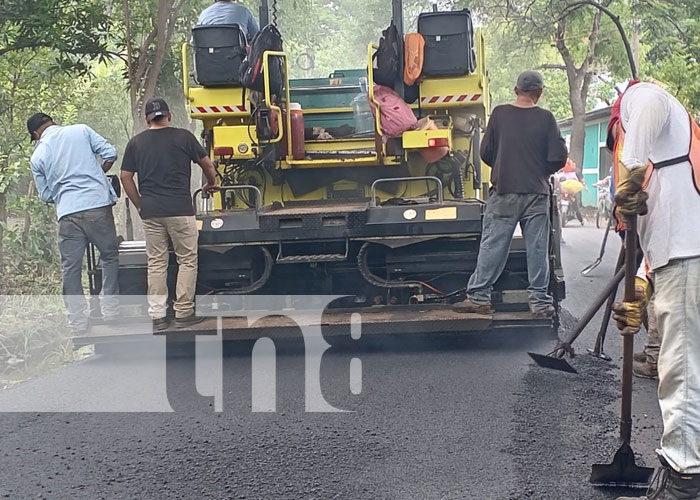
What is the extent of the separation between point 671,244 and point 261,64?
12.7ft

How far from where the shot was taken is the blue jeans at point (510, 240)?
573cm

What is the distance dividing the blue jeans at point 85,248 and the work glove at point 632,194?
14.1ft

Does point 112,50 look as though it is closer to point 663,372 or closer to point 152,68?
point 152,68

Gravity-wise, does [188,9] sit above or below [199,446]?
above

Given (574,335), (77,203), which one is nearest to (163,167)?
(77,203)

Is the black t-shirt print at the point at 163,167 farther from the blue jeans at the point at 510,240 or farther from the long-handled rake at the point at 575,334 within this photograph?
the long-handled rake at the point at 575,334

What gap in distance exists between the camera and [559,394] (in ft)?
15.7

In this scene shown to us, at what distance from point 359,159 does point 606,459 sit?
3.47m

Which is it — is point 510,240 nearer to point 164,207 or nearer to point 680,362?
point 164,207

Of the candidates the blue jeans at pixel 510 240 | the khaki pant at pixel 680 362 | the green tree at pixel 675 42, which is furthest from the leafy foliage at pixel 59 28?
the khaki pant at pixel 680 362

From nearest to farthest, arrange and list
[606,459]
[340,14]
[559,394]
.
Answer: [606,459] < [559,394] < [340,14]

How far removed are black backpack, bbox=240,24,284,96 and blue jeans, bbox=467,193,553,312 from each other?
197 centimetres

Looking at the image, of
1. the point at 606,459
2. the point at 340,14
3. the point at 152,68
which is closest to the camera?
the point at 606,459

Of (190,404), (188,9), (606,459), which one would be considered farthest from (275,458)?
(188,9)
